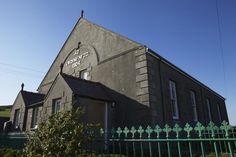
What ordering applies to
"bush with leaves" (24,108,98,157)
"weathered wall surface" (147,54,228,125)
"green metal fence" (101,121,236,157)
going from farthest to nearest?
"weathered wall surface" (147,54,228,125) → "bush with leaves" (24,108,98,157) → "green metal fence" (101,121,236,157)

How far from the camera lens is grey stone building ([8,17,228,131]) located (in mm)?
11820

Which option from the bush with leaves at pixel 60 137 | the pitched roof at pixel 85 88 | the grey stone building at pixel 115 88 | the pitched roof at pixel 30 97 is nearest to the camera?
the bush with leaves at pixel 60 137

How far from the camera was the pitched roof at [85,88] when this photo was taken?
11709mm

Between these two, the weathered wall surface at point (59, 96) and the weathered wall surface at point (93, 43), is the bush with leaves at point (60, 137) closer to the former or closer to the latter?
the weathered wall surface at point (59, 96)

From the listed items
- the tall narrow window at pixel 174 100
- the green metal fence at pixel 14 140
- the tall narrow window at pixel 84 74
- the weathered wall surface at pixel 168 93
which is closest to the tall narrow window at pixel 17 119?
the green metal fence at pixel 14 140

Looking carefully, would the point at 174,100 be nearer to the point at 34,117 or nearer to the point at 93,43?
the point at 93,43

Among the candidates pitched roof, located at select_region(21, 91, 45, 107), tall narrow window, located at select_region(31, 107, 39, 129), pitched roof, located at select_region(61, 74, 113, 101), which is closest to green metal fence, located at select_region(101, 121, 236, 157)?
pitched roof, located at select_region(61, 74, 113, 101)

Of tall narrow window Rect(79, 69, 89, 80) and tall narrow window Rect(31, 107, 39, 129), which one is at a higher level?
tall narrow window Rect(79, 69, 89, 80)

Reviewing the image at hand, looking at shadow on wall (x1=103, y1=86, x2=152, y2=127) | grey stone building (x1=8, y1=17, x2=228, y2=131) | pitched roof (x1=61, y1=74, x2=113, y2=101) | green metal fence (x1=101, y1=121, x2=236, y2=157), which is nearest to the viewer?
green metal fence (x1=101, y1=121, x2=236, y2=157)

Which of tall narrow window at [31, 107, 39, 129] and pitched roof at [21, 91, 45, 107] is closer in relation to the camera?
tall narrow window at [31, 107, 39, 129]

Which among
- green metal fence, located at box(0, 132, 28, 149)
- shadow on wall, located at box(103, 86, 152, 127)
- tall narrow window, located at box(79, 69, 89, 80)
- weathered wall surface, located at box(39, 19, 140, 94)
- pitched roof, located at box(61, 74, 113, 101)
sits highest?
weathered wall surface, located at box(39, 19, 140, 94)

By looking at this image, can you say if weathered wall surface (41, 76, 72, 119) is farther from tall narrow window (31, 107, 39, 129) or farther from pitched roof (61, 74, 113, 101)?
tall narrow window (31, 107, 39, 129)

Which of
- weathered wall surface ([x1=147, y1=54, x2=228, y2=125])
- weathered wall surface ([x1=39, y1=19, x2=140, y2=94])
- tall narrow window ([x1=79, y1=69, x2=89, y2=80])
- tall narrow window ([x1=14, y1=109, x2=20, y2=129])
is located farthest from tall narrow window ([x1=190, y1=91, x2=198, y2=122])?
tall narrow window ([x1=14, y1=109, x2=20, y2=129])

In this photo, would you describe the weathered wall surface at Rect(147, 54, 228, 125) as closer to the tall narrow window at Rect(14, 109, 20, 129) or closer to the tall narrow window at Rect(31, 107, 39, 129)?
the tall narrow window at Rect(31, 107, 39, 129)
